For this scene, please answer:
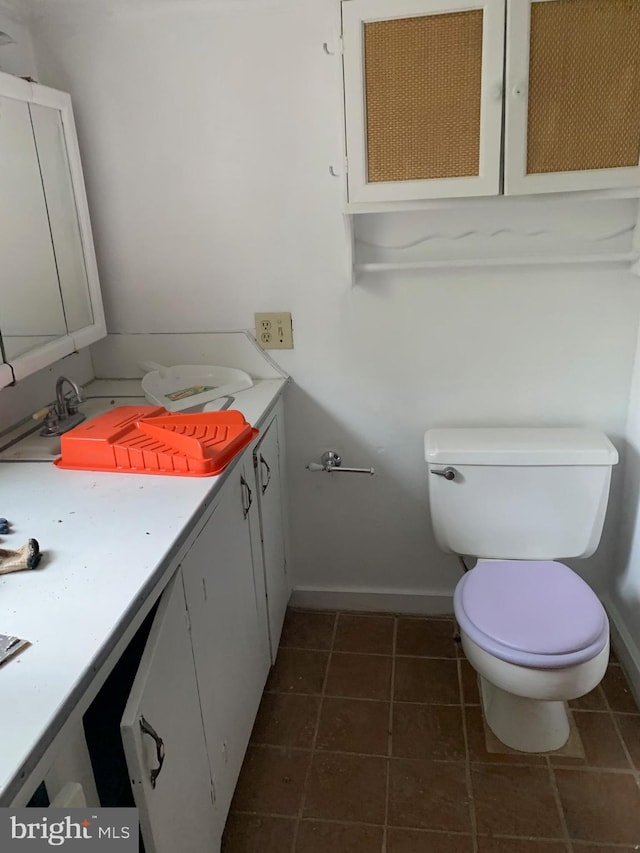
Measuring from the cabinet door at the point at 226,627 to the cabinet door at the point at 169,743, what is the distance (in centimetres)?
6

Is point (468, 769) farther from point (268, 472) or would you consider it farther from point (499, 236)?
point (499, 236)

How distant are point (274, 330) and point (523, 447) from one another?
31.3 inches

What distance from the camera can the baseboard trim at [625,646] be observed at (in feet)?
6.07

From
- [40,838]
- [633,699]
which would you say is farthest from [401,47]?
[633,699]

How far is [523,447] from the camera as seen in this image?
1806 mm

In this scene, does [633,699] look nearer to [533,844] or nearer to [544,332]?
[533,844]

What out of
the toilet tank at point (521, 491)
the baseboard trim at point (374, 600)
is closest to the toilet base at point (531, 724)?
the toilet tank at point (521, 491)

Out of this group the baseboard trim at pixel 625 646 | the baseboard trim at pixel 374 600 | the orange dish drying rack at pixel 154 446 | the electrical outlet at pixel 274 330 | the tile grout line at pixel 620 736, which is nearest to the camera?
the orange dish drying rack at pixel 154 446

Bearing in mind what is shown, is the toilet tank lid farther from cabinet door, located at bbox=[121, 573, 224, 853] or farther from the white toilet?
cabinet door, located at bbox=[121, 573, 224, 853]

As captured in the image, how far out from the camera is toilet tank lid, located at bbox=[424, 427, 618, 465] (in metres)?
1.78

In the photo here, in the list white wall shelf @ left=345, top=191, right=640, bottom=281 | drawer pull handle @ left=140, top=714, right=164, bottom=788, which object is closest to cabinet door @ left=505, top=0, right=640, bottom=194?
white wall shelf @ left=345, top=191, right=640, bottom=281

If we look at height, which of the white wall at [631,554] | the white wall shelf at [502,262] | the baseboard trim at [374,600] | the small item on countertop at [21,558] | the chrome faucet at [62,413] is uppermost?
the white wall shelf at [502,262]

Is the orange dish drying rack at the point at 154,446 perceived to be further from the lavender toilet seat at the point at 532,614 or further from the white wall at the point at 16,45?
the white wall at the point at 16,45

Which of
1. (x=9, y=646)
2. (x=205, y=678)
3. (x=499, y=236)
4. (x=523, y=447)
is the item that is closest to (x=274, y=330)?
(x=499, y=236)
